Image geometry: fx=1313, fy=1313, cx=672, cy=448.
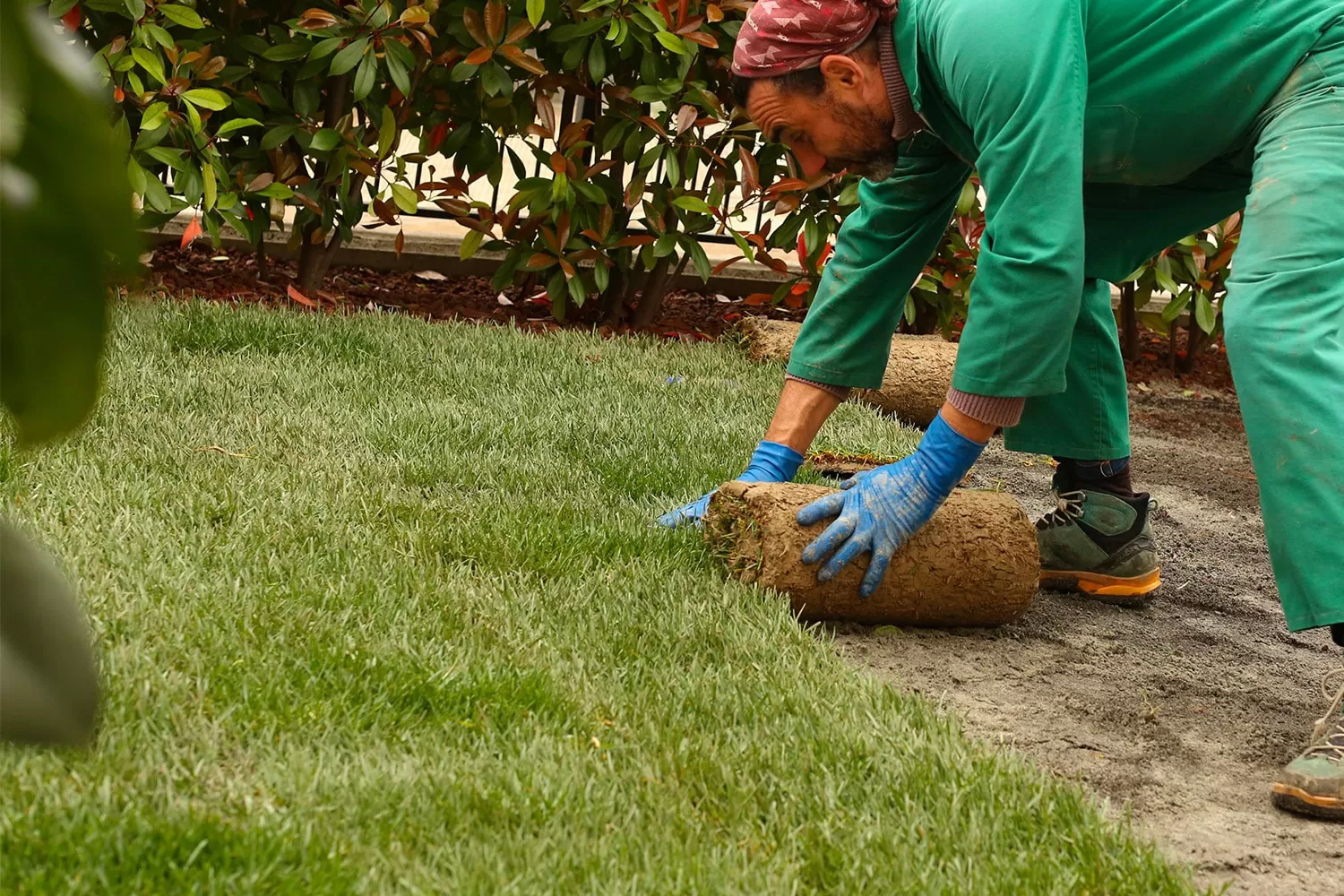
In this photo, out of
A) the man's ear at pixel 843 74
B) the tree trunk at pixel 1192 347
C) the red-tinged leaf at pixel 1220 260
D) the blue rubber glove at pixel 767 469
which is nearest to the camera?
the man's ear at pixel 843 74

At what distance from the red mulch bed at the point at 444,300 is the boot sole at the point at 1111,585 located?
2796 millimetres

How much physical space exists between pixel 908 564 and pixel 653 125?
2.95m

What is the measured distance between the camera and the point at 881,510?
251 centimetres

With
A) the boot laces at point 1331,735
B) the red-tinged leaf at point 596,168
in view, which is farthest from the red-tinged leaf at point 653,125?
the boot laces at point 1331,735

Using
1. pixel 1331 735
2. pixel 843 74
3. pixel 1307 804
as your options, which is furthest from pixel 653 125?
pixel 1307 804

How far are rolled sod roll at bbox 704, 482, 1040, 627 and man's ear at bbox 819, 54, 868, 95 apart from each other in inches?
31.2

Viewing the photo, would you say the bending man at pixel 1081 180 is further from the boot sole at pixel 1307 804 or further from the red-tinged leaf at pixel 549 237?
the red-tinged leaf at pixel 549 237

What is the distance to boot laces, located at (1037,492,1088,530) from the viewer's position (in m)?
3.08

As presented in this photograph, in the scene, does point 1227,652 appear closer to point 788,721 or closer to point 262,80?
point 788,721

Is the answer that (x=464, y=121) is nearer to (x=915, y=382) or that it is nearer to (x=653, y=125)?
(x=653, y=125)

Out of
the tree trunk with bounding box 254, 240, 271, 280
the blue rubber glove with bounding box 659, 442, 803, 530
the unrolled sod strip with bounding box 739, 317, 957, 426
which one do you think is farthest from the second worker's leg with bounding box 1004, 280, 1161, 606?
the tree trunk with bounding box 254, 240, 271, 280

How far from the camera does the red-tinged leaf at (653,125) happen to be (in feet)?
16.7

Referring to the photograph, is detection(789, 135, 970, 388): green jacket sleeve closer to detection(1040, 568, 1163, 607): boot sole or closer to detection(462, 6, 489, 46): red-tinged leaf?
detection(1040, 568, 1163, 607): boot sole

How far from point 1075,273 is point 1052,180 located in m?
0.17
